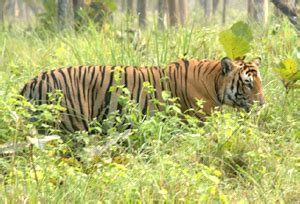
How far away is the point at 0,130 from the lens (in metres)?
5.41

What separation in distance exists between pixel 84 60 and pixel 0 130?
96.6 inches

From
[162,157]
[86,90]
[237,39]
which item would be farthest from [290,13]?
[162,157]

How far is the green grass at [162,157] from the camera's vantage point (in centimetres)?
421

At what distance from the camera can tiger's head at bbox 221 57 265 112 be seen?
6.18m

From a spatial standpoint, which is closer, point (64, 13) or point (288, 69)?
point (288, 69)

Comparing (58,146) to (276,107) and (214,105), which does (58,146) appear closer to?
(214,105)

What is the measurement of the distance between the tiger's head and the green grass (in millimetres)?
183

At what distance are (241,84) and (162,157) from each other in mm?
1581

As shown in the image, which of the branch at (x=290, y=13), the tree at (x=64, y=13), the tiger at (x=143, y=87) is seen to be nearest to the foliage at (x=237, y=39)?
the tiger at (x=143, y=87)

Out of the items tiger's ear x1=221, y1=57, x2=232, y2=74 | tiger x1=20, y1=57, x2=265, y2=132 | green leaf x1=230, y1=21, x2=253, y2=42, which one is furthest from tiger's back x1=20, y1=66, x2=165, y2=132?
green leaf x1=230, y1=21, x2=253, y2=42

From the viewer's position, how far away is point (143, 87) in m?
6.07

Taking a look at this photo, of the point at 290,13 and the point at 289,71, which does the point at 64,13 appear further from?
the point at 289,71

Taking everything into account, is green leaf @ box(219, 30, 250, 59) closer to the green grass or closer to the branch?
the green grass

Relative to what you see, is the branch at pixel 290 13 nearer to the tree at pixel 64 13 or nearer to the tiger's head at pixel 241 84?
the tiger's head at pixel 241 84
